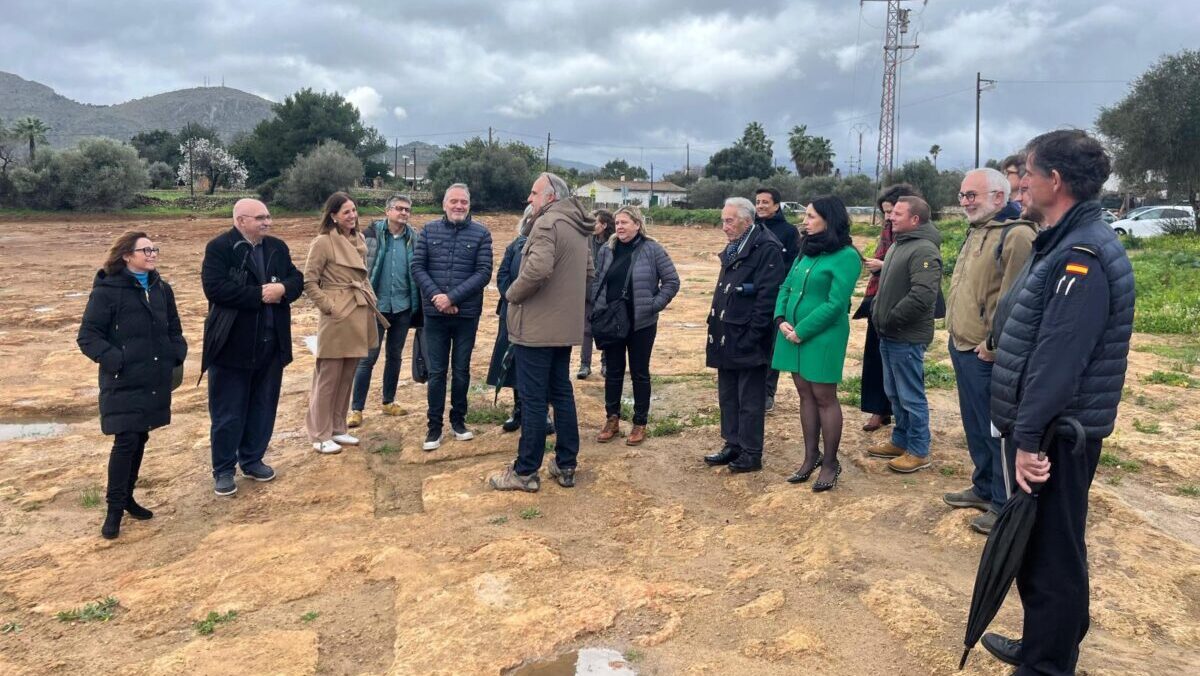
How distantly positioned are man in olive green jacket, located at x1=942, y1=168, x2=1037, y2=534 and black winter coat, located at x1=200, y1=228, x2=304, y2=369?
4.38 metres

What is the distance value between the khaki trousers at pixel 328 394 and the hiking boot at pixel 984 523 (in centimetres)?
444

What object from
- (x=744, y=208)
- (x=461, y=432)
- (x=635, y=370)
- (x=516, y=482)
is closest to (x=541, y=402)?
(x=516, y=482)

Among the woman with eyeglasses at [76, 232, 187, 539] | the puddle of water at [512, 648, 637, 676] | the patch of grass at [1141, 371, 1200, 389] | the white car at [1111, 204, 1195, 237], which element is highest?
the white car at [1111, 204, 1195, 237]

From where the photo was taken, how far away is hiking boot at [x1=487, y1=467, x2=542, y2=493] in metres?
5.07

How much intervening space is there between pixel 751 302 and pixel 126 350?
3.90 m

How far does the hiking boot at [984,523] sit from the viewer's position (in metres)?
4.23

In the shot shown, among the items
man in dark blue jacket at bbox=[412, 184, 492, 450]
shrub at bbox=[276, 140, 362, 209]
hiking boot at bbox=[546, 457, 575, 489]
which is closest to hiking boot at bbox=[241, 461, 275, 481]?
man in dark blue jacket at bbox=[412, 184, 492, 450]

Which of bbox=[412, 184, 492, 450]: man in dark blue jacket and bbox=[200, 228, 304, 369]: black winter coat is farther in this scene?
bbox=[412, 184, 492, 450]: man in dark blue jacket

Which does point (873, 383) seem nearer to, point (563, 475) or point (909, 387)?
point (909, 387)

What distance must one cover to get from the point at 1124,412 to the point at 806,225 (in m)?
4.18

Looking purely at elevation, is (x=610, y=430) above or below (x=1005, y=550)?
below

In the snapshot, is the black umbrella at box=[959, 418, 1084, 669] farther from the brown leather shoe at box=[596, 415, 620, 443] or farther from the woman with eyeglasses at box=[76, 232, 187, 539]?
the woman with eyeglasses at box=[76, 232, 187, 539]

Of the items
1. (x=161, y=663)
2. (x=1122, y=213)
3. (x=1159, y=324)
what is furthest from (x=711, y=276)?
(x=1122, y=213)

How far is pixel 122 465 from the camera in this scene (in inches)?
177
